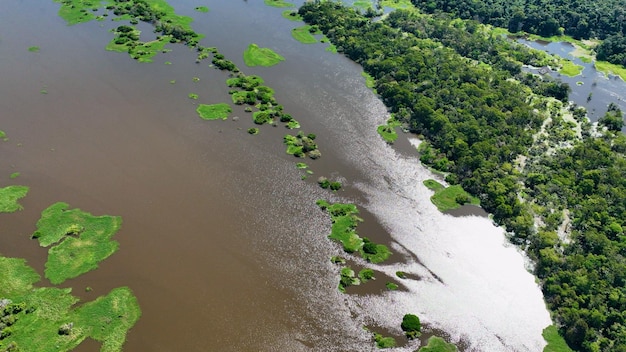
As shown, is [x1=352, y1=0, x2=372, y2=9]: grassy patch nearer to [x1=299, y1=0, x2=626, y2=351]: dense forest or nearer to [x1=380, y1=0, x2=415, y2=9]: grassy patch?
[x1=380, y1=0, x2=415, y2=9]: grassy patch

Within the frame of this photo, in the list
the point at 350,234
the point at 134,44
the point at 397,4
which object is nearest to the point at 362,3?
the point at 397,4

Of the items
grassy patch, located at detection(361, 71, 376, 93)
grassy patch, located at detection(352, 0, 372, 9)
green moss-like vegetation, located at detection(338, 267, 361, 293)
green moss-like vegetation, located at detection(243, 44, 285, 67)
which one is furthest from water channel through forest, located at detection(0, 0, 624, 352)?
grassy patch, located at detection(352, 0, 372, 9)

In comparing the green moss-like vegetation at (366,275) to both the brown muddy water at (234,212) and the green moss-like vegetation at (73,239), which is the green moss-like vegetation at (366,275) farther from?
the green moss-like vegetation at (73,239)

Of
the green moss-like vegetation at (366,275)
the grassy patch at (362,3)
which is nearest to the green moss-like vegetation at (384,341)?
the green moss-like vegetation at (366,275)

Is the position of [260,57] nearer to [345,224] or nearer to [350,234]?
[345,224]

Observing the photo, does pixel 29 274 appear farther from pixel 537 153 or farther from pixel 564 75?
pixel 564 75

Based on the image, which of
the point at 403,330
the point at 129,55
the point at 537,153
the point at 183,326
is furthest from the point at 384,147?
the point at 129,55

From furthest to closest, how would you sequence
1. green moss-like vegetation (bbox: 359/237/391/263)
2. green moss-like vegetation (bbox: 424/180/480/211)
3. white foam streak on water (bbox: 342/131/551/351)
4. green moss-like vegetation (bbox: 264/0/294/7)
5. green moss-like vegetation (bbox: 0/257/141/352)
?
green moss-like vegetation (bbox: 264/0/294/7), green moss-like vegetation (bbox: 424/180/480/211), green moss-like vegetation (bbox: 359/237/391/263), white foam streak on water (bbox: 342/131/551/351), green moss-like vegetation (bbox: 0/257/141/352)
